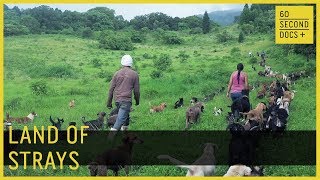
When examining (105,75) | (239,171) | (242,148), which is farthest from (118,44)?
(239,171)

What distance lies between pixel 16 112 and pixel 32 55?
20739 millimetres

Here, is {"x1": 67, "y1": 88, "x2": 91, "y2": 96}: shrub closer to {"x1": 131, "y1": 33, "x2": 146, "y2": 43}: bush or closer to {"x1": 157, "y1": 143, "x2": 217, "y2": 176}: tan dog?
{"x1": 157, "y1": 143, "x2": 217, "y2": 176}: tan dog

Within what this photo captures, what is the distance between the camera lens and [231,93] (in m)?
12.2

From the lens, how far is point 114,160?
7.49 metres

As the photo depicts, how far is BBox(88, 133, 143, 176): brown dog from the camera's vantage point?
23.6 ft

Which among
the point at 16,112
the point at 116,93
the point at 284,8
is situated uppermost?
the point at 284,8

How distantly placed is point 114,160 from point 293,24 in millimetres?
5227

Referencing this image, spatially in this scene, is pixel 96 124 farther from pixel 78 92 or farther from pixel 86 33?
pixel 86 33

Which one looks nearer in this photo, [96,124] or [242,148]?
[242,148]

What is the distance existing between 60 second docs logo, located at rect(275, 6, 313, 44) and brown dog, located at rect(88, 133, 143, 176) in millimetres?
4228

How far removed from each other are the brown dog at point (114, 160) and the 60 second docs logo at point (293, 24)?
13.9 ft

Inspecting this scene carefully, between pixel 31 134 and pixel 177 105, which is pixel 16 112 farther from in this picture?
pixel 31 134

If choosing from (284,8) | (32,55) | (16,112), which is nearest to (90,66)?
(32,55)

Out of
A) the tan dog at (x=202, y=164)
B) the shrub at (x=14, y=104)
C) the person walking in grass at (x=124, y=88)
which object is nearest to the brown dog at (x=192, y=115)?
the person walking in grass at (x=124, y=88)
